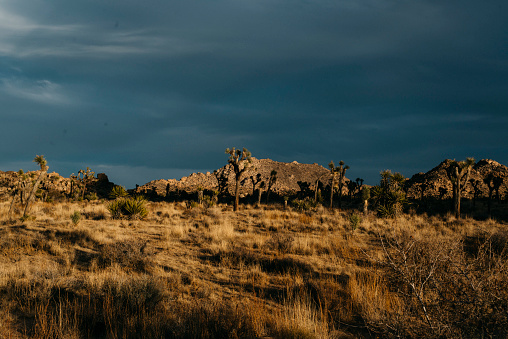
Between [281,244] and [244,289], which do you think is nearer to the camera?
[244,289]

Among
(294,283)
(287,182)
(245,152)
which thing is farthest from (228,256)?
(287,182)

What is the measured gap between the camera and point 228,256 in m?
9.87

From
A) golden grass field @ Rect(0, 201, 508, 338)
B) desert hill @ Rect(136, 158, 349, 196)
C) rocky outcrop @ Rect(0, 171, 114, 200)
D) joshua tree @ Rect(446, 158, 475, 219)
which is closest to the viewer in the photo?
golden grass field @ Rect(0, 201, 508, 338)

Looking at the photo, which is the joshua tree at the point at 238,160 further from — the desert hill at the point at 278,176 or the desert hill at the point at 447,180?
the desert hill at the point at 278,176

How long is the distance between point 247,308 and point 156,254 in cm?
583

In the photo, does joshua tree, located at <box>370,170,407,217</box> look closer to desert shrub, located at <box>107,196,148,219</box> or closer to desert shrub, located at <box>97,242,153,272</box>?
desert shrub, located at <box>107,196,148,219</box>

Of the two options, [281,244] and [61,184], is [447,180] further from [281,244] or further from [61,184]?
[61,184]

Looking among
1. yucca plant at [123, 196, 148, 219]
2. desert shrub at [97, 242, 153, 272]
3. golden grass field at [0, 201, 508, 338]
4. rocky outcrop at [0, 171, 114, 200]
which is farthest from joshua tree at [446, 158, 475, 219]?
rocky outcrop at [0, 171, 114, 200]

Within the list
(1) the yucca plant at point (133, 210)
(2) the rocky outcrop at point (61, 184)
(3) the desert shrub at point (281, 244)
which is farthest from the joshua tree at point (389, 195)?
(2) the rocky outcrop at point (61, 184)

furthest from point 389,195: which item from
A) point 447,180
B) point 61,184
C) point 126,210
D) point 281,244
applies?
point 61,184

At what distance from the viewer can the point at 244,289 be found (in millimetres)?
7023

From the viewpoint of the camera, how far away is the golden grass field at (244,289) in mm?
4078

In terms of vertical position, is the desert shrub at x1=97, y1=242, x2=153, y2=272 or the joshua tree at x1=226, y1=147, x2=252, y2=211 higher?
the joshua tree at x1=226, y1=147, x2=252, y2=211

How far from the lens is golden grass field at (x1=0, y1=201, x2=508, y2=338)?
4078 millimetres
